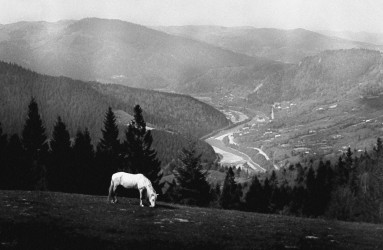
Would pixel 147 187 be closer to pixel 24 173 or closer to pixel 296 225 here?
pixel 296 225

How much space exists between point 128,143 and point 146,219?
72.5 m

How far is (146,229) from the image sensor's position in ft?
105

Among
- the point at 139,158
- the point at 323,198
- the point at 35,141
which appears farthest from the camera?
the point at 323,198

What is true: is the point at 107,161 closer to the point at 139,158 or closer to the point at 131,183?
the point at 139,158

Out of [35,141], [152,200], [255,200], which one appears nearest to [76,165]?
[35,141]

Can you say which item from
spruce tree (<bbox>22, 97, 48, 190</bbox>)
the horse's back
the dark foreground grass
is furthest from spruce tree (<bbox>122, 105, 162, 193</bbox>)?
the dark foreground grass

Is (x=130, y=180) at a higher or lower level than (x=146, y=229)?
higher

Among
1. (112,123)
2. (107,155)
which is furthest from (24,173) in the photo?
(112,123)

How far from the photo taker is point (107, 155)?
105 meters

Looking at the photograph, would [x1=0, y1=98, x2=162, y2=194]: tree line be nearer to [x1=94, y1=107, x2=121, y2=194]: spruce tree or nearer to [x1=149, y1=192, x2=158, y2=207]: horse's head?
[x1=94, y1=107, x2=121, y2=194]: spruce tree

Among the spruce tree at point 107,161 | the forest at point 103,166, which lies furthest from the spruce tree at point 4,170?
the spruce tree at point 107,161

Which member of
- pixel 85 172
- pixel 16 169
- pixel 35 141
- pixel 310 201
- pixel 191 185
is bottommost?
pixel 16 169

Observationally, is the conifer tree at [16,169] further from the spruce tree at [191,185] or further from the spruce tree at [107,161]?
the spruce tree at [191,185]

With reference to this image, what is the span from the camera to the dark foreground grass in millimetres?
27234
